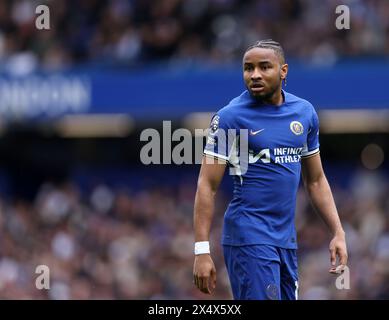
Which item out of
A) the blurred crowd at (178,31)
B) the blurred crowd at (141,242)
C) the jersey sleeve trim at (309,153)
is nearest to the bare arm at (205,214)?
the jersey sleeve trim at (309,153)

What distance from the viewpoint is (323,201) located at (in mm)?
7020

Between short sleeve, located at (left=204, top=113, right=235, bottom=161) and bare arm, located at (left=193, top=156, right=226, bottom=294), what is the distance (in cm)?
5

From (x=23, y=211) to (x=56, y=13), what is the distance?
3.49m

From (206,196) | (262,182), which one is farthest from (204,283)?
(262,182)

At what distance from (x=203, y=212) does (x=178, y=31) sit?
11718mm

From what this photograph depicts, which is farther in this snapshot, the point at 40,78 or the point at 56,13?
the point at 56,13

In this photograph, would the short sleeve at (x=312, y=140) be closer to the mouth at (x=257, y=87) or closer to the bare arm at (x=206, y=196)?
the mouth at (x=257, y=87)

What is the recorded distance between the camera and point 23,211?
1891 cm

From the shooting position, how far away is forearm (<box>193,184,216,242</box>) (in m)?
6.52

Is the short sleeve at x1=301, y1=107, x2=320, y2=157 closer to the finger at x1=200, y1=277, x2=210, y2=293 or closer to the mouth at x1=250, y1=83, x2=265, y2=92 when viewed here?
the mouth at x1=250, y1=83, x2=265, y2=92

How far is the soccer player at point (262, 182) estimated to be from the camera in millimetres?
6605

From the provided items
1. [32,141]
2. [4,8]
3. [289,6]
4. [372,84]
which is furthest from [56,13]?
[372,84]

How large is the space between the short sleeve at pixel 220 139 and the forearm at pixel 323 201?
2.37 ft

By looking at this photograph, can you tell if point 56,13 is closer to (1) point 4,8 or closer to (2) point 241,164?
(1) point 4,8
